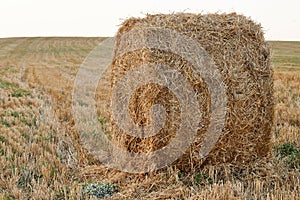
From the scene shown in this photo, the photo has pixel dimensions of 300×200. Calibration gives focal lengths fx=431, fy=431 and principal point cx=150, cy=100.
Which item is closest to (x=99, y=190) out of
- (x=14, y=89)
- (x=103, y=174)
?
(x=103, y=174)

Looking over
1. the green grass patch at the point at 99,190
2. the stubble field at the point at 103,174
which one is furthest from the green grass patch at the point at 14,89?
the green grass patch at the point at 99,190

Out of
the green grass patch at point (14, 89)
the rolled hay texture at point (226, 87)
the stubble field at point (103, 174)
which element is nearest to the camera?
the stubble field at point (103, 174)

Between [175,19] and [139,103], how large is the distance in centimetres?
113

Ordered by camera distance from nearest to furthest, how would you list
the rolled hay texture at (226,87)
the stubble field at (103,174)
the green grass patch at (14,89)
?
the stubble field at (103,174) < the rolled hay texture at (226,87) < the green grass patch at (14,89)

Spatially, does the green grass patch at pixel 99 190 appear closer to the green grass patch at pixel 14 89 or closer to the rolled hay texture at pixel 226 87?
the rolled hay texture at pixel 226 87

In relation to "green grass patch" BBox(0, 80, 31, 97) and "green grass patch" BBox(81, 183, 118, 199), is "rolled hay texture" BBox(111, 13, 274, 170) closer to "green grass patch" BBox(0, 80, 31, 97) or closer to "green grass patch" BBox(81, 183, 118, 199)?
"green grass patch" BBox(81, 183, 118, 199)

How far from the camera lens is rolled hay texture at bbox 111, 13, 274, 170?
16.8 feet

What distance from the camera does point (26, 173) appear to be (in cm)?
530

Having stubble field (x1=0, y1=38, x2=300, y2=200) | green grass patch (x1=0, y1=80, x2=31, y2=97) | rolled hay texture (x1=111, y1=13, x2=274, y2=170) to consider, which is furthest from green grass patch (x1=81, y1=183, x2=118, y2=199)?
green grass patch (x1=0, y1=80, x2=31, y2=97)

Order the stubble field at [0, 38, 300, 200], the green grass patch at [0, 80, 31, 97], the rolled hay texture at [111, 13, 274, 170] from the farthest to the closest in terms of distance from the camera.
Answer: the green grass patch at [0, 80, 31, 97] → the rolled hay texture at [111, 13, 274, 170] → the stubble field at [0, 38, 300, 200]

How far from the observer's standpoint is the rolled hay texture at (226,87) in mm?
5117

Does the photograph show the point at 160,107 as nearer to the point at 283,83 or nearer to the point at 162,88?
the point at 162,88

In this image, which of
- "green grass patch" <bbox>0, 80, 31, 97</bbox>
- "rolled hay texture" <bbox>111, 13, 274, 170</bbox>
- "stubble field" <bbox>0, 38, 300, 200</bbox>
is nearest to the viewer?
"stubble field" <bbox>0, 38, 300, 200</bbox>

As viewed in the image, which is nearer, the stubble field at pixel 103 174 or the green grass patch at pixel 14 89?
the stubble field at pixel 103 174
